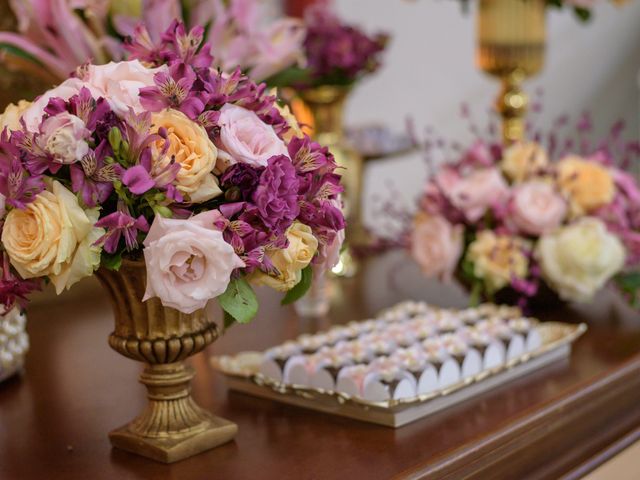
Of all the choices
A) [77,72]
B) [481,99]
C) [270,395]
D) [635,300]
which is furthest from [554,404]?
[481,99]

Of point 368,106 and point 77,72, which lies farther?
point 368,106

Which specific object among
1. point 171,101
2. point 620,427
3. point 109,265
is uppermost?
point 171,101

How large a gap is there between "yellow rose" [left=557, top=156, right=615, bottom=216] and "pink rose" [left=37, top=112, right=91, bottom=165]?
75cm

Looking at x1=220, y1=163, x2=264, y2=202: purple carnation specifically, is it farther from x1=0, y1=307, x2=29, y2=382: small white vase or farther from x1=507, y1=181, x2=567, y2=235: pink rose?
x1=507, y1=181, x2=567, y2=235: pink rose

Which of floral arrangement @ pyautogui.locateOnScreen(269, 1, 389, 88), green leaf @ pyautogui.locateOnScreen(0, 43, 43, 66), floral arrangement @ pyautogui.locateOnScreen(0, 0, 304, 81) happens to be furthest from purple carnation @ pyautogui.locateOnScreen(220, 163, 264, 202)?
floral arrangement @ pyautogui.locateOnScreen(269, 1, 389, 88)

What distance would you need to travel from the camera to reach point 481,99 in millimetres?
2914

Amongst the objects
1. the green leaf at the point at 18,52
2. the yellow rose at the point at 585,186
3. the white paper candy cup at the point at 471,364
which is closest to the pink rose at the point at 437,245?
the yellow rose at the point at 585,186

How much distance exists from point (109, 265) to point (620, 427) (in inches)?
21.3

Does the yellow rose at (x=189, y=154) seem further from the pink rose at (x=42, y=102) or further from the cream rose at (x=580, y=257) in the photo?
the cream rose at (x=580, y=257)

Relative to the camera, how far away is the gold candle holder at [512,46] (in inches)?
65.6

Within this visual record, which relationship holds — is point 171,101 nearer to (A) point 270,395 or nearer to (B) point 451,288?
(A) point 270,395

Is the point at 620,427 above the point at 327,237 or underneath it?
underneath

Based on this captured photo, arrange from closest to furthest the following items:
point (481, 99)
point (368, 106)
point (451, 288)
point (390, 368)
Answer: point (390, 368)
point (451, 288)
point (368, 106)
point (481, 99)

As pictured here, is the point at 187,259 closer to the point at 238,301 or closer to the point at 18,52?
the point at 238,301
